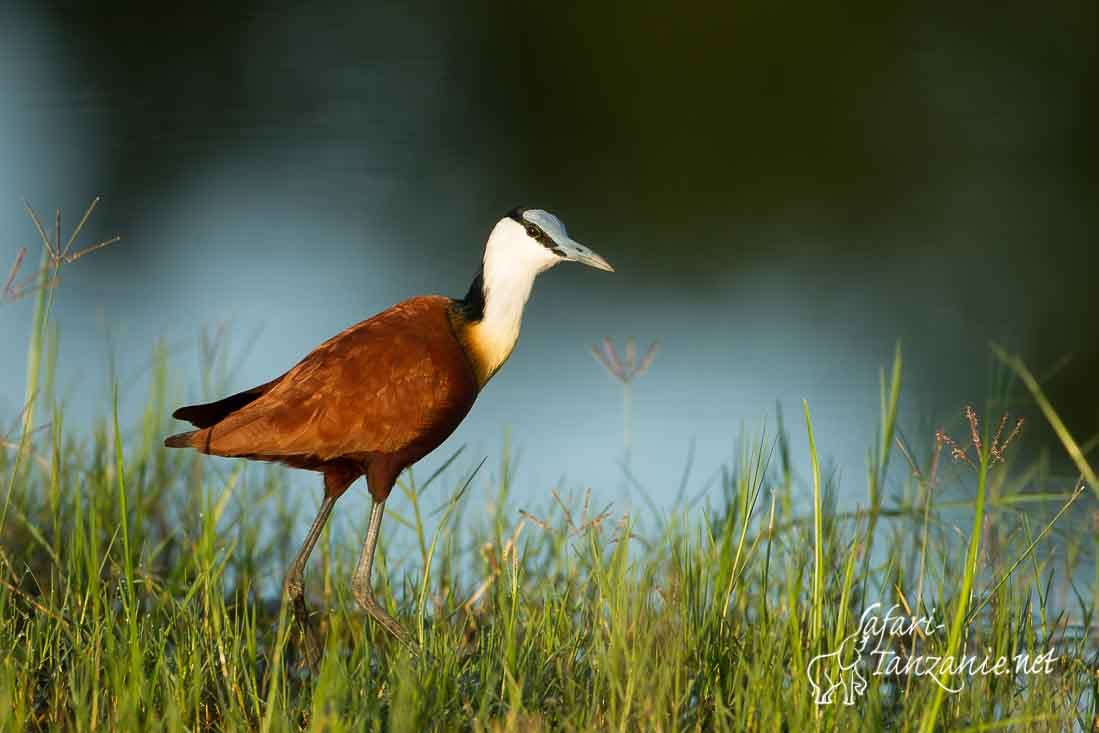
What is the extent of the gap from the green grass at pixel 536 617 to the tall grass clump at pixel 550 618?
0.01m

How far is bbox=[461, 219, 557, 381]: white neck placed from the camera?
3.96 meters

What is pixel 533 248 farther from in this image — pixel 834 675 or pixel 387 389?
pixel 834 675

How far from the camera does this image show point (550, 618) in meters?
3.54

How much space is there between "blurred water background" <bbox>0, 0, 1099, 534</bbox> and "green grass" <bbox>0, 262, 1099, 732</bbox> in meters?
1.29

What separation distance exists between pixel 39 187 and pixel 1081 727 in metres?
7.16

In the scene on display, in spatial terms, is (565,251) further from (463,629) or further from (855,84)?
(855,84)

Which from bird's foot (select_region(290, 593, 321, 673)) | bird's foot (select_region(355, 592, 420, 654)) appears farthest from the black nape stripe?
bird's foot (select_region(290, 593, 321, 673))

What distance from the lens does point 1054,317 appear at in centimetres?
818

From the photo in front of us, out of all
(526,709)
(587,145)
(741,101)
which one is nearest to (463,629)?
(526,709)

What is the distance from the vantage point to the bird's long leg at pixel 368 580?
12.5 feet

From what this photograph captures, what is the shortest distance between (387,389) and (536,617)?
672mm

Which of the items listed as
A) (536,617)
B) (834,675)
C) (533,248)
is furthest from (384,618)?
(834,675)

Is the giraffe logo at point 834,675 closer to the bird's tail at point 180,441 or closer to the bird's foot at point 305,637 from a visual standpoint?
the bird's foot at point 305,637

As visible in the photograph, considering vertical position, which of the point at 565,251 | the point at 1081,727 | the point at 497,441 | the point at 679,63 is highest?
the point at 679,63
